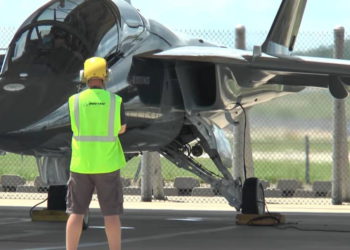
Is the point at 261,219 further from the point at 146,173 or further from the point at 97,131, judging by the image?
the point at 97,131

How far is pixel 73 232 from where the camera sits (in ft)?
→ 29.3

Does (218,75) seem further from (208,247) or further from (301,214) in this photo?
(301,214)

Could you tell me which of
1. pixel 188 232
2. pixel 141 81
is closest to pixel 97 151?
pixel 141 81

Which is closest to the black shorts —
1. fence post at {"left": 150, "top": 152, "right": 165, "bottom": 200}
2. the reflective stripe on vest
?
the reflective stripe on vest

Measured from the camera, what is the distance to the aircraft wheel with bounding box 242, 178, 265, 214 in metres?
14.4

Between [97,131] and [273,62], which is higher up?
[273,62]

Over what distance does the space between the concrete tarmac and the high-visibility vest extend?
1952 mm

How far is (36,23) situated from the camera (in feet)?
39.8

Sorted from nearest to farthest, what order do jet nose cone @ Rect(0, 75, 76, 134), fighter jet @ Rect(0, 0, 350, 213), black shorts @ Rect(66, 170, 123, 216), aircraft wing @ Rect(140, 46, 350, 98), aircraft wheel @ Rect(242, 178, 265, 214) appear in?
black shorts @ Rect(66, 170, 123, 216) → jet nose cone @ Rect(0, 75, 76, 134) → fighter jet @ Rect(0, 0, 350, 213) → aircraft wing @ Rect(140, 46, 350, 98) → aircraft wheel @ Rect(242, 178, 265, 214)

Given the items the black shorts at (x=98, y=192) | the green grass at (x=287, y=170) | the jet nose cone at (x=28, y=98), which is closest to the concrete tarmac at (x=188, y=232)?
the jet nose cone at (x=28, y=98)

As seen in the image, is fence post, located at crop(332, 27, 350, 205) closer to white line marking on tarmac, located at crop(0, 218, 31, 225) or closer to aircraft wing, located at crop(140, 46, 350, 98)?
aircraft wing, located at crop(140, 46, 350, 98)

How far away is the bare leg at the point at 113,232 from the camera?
29.1ft

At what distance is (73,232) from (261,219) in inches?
219

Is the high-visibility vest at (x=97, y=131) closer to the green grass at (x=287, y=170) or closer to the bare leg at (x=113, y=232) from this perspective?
the bare leg at (x=113, y=232)
